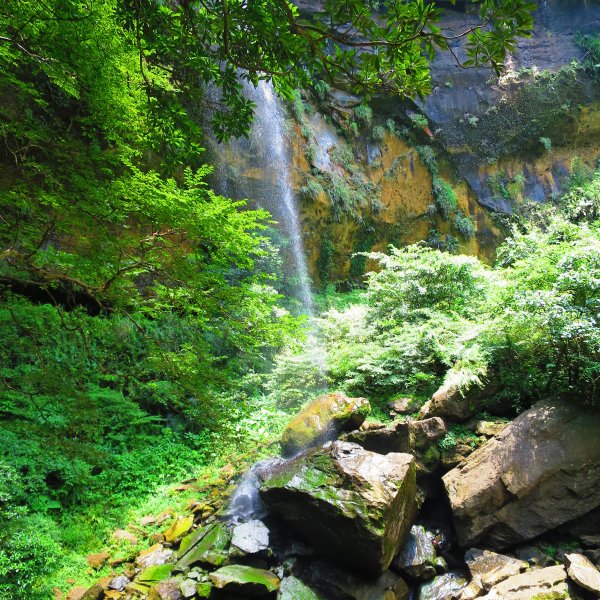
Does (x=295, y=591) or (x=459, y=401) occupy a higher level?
(x=459, y=401)

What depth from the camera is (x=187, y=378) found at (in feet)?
9.62

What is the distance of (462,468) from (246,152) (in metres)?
10.0

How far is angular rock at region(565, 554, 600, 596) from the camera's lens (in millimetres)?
3476

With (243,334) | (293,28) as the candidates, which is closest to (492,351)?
(243,334)

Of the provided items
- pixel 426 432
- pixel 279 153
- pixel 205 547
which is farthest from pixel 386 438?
pixel 279 153

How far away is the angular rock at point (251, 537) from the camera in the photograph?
440 cm

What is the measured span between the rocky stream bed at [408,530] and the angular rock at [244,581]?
0.5 inches

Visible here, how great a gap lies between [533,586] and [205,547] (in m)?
3.37

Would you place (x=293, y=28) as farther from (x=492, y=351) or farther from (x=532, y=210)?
(x=532, y=210)

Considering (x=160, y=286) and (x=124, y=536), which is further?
(x=124, y=536)

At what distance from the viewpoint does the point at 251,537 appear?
4523 millimetres

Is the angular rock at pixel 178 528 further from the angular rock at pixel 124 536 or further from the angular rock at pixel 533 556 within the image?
the angular rock at pixel 533 556

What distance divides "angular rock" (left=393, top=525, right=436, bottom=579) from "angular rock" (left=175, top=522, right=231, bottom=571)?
1945mm

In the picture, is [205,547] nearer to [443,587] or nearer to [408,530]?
[408,530]
